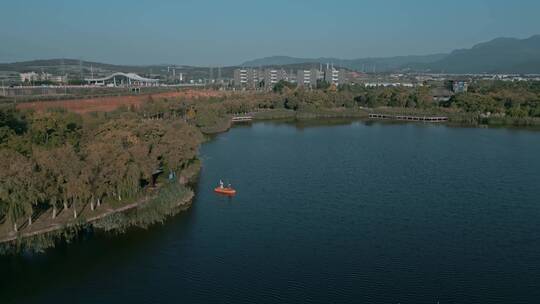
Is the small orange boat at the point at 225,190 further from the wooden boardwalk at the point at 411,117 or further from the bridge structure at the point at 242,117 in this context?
the wooden boardwalk at the point at 411,117

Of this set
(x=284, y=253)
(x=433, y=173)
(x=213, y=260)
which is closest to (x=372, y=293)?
(x=284, y=253)

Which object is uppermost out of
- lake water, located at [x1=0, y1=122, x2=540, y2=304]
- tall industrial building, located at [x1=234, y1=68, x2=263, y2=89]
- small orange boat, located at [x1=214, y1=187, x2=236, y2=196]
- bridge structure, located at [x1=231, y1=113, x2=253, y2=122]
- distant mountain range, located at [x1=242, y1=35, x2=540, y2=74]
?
distant mountain range, located at [x1=242, y1=35, x2=540, y2=74]

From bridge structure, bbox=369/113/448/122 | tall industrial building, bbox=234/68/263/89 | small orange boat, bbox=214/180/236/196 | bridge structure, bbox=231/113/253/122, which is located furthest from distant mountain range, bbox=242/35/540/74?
small orange boat, bbox=214/180/236/196

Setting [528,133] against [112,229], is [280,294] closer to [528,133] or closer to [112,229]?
[112,229]

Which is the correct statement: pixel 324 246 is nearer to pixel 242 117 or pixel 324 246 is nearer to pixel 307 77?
pixel 242 117

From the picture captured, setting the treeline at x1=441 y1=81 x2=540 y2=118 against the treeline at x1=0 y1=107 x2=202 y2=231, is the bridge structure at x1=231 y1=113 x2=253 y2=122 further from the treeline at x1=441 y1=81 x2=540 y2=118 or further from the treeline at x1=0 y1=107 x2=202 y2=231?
the treeline at x1=0 y1=107 x2=202 y2=231
